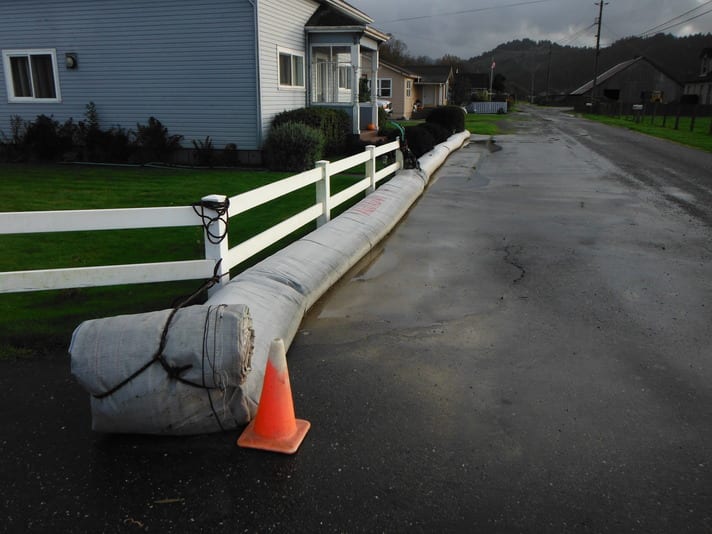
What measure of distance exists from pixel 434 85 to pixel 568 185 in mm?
50596

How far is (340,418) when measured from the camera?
12.9 feet

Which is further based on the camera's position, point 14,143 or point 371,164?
point 14,143

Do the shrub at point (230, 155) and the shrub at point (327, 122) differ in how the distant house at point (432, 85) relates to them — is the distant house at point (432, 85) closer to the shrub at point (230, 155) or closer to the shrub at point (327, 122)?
the shrub at point (327, 122)

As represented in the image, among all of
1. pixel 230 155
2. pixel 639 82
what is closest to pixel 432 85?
pixel 639 82

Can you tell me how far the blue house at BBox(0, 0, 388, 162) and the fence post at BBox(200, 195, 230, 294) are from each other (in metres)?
12.1

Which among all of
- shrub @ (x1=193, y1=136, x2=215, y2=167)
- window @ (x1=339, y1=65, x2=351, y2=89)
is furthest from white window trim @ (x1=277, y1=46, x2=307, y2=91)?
window @ (x1=339, y1=65, x2=351, y2=89)

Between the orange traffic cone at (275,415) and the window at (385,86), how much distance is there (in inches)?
1869

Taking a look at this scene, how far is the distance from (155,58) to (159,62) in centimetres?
15

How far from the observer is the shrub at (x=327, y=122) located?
17234 millimetres

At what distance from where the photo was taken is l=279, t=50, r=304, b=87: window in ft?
59.7

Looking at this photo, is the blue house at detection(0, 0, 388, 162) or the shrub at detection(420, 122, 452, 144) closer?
the blue house at detection(0, 0, 388, 162)

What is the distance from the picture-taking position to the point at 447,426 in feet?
12.6

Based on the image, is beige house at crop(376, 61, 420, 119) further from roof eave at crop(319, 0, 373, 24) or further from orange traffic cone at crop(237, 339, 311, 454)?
orange traffic cone at crop(237, 339, 311, 454)

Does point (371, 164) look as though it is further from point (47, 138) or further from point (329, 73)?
point (329, 73)
